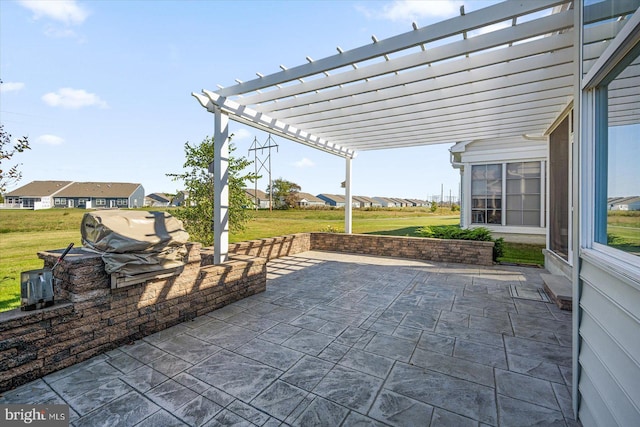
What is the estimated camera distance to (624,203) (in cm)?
165

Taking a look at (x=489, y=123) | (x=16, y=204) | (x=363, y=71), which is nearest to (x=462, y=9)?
(x=363, y=71)

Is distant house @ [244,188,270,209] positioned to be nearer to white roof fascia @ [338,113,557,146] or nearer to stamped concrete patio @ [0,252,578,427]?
white roof fascia @ [338,113,557,146]

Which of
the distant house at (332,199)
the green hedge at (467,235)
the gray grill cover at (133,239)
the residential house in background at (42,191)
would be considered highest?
the distant house at (332,199)

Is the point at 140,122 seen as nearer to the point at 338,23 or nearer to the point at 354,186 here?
the point at 354,186

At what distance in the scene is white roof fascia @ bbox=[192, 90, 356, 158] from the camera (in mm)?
4773

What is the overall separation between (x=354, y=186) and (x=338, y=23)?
18.0 ft

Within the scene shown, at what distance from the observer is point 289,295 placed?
4934 mm

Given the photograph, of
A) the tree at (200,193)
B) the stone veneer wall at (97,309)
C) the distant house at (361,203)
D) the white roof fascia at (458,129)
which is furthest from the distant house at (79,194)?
the distant house at (361,203)

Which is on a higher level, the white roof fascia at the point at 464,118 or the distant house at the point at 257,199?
the white roof fascia at the point at 464,118

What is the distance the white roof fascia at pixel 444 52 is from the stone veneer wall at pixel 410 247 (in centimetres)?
503

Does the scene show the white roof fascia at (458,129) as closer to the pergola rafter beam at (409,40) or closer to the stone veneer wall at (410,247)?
the stone veneer wall at (410,247)

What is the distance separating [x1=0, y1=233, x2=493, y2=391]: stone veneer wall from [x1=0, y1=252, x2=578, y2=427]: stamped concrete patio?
15cm

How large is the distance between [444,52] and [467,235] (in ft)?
18.9

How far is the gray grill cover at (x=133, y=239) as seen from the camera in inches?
115
